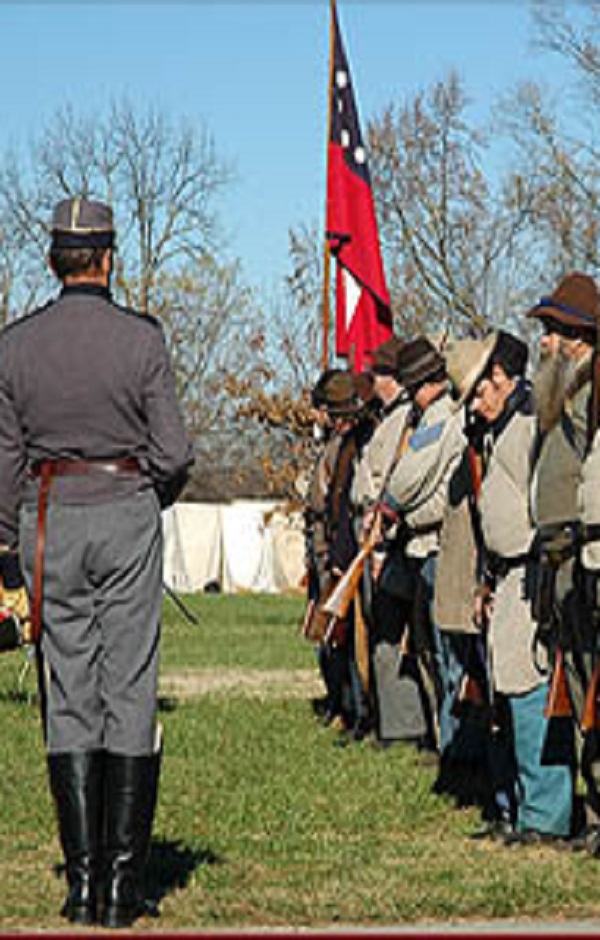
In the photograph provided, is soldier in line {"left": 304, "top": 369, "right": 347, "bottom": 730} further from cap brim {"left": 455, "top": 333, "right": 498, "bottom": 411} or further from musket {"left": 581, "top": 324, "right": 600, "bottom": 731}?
musket {"left": 581, "top": 324, "right": 600, "bottom": 731}

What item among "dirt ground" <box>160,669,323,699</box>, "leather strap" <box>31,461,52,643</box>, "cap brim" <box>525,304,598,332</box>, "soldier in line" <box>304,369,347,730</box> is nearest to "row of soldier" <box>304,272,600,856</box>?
"cap brim" <box>525,304,598,332</box>

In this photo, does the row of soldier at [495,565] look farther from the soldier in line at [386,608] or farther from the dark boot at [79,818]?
the dark boot at [79,818]

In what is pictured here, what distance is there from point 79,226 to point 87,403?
63 centimetres

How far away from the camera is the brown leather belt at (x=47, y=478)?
711cm

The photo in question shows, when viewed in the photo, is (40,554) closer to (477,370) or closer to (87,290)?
(87,290)

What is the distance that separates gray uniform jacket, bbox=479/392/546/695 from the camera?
8.67 meters

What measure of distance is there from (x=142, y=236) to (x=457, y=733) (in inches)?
1854

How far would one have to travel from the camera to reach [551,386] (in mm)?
8164

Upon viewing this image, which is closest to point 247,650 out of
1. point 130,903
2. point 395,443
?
point 395,443

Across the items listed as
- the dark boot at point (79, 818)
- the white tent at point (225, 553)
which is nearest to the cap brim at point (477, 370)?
the dark boot at point (79, 818)

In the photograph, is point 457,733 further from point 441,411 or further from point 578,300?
point 578,300

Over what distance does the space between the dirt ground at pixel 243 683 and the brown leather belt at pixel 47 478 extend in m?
9.46

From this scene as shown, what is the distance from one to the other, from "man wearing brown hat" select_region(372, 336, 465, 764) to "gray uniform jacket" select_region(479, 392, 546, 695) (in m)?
1.38

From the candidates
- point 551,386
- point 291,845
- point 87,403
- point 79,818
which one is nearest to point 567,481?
point 551,386
